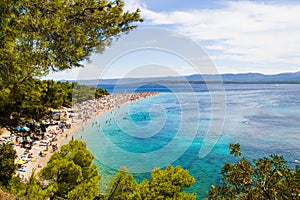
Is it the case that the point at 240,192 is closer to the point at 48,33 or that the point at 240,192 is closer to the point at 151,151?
the point at 48,33

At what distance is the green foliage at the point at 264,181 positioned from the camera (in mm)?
4680

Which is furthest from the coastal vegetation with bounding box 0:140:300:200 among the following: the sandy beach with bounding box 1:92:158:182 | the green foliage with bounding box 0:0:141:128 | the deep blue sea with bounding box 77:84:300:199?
the deep blue sea with bounding box 77:84:300:199

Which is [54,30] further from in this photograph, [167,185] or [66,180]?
[66,180]

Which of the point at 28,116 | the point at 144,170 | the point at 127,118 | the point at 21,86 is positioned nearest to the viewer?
the point at 21,86

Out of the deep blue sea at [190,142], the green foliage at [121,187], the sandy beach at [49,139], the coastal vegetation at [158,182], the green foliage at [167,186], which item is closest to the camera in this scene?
the coastal vegetation at [158,182]

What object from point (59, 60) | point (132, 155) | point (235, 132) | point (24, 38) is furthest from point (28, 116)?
point (235, 132)

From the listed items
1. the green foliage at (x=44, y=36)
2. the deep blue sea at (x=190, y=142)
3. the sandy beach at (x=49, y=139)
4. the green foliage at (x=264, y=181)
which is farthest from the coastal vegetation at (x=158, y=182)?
the deep blue sea at (x=190, y=142)

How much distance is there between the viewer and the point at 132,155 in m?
34.7

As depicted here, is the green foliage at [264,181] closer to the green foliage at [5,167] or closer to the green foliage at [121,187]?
the green foliage at [121,187]

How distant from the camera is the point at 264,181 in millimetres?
5164

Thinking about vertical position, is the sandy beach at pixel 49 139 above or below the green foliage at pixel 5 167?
below

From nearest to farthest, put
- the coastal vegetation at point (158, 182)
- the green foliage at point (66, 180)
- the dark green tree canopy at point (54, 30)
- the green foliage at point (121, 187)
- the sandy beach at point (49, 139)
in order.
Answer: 1. the coastal vegetation at point (158, 182)
2. the dark green tree canopy at point (54, 30)
3. the green foliage at point (66, 180)
4. the green foliage at point (121, 187)
5. the sandy beach at point (49, 139)

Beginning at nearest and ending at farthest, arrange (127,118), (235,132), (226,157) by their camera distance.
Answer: (226,157), (235,132), (127,118)

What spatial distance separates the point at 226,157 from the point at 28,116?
29.2 m
